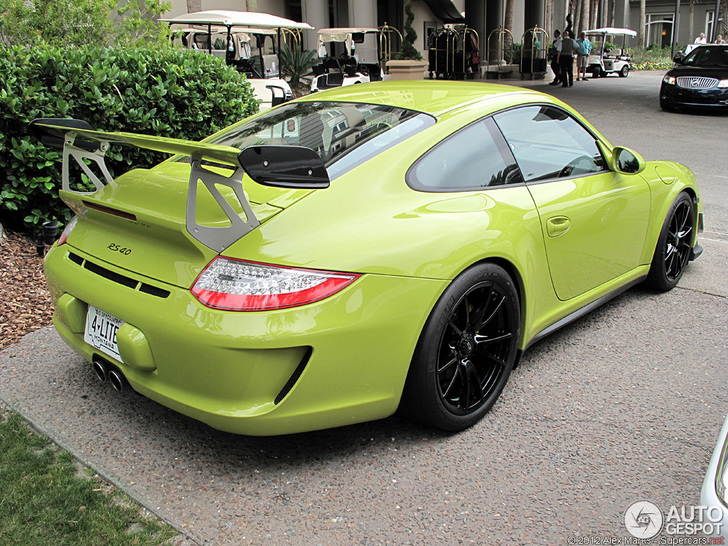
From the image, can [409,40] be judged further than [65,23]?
Yes

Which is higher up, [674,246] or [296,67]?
[296,67]

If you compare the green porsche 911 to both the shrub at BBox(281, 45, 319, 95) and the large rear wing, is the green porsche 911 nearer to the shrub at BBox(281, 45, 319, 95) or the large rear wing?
the large rear wing

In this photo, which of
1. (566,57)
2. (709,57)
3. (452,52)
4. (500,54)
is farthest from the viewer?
(500,54)

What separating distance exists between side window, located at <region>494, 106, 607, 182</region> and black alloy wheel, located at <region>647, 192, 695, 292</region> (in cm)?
81

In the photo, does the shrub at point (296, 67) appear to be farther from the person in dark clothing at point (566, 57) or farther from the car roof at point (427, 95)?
the car roof at point (427, 95)

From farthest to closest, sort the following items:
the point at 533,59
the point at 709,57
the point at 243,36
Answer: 1. the point at 533,59
2. the point at 243,36
3. the point at 709,57

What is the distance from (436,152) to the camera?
2.95m

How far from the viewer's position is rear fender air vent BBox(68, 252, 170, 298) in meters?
2.52

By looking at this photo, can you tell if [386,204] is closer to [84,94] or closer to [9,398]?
[9,398]

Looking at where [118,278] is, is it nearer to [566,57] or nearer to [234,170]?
[234,170]

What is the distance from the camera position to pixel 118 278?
2.69m

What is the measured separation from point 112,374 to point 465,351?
1.47 metres

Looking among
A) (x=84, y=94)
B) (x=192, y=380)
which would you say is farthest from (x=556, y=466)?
(x=84, y=94)

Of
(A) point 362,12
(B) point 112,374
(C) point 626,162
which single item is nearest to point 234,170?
(B) point 112,374
